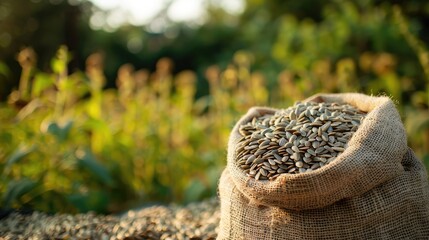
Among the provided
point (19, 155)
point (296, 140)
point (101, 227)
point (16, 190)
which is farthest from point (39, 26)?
point (296, 140)

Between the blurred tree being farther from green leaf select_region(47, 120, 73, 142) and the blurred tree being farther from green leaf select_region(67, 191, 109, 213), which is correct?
green leaf select_region(47, 120, 73, 142)

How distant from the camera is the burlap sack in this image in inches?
72.1

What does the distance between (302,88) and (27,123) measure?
2.16 meters

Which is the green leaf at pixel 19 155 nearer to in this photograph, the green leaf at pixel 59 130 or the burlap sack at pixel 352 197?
the green leaf at pixel 59 130

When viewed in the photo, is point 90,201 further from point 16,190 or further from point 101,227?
point 101,227

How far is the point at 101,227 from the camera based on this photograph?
2498 mm

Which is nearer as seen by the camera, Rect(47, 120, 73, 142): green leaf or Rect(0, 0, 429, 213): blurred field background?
Rect(47, 120, 73, 142): green leaf

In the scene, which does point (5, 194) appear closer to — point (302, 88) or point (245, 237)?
point (245, 237)

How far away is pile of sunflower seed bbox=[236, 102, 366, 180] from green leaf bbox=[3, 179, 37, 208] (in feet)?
4.87

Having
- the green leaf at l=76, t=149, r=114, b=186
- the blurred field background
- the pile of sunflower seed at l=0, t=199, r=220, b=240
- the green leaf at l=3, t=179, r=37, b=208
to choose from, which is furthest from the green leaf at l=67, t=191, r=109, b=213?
the pile of sunflower seed at l=0, t=199, r=220, b=240

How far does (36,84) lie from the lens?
340 cm

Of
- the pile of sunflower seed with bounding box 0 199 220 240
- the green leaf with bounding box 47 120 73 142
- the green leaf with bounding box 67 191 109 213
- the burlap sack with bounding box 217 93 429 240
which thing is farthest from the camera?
the green leaf with bounding box 67 191 109 213

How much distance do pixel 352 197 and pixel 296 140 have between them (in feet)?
1.01

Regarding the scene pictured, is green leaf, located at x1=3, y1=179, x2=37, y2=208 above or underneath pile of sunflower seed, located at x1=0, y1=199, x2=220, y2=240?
above
